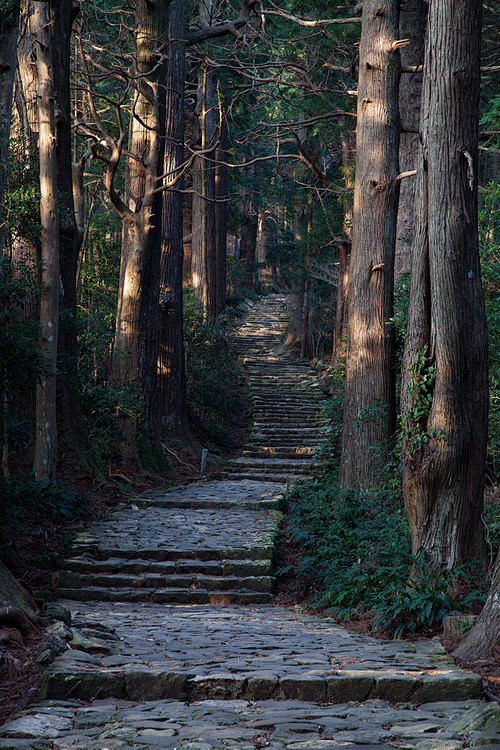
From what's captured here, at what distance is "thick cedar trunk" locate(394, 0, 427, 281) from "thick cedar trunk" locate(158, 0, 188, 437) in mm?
5650

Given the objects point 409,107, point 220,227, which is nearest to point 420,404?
point 409,107

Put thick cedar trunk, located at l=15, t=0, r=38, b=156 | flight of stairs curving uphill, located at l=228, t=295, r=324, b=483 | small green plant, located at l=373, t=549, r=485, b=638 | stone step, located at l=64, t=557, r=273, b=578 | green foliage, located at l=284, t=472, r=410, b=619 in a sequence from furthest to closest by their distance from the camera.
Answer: flight of stairs curving uphill, located at l=228, t=295, r=324, b=483 → thick cedar trunk, located at l=15, t=0, r=38, b=156 → stone step, located at l=64, t=557, r=273, b=578 → green foliage, located at l=284, t=472, r=410, b=619 → small green plant, located at l=373, t=549, r=485, b=638

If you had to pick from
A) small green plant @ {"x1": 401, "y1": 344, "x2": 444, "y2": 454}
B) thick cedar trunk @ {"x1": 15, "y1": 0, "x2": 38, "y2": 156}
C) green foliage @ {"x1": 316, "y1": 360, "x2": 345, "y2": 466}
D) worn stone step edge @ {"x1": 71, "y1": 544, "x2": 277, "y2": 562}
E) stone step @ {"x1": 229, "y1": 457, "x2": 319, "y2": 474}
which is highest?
thick cedar trunk @ {"x1": 15, "y1": 0, "x2": 38, "y2": 156}

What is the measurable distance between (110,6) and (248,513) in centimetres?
1414

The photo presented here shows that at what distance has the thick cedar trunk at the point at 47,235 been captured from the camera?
9.34 m

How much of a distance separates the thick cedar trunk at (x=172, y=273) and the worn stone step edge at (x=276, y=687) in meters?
11.6

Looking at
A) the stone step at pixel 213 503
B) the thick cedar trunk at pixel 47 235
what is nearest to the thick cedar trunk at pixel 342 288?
the stone step at pixel 213 503

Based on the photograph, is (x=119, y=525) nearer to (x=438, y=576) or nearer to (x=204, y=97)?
(x=438, y=576)

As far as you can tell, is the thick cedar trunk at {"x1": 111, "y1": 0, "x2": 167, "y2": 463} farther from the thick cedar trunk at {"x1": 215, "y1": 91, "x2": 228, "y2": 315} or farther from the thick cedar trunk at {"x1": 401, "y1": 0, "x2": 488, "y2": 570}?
the thick cedar trunk at {"x1": 215, "y1": 91, "x2": 228, "y2": 315}

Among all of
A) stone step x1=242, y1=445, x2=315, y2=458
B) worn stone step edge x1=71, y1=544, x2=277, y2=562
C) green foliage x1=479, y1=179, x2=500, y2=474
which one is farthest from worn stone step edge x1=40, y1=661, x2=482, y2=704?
stone step x1=242, y1=445, x2=315, y2=458

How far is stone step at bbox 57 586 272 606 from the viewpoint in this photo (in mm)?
7602

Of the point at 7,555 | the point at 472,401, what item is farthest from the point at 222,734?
the point at 7,555

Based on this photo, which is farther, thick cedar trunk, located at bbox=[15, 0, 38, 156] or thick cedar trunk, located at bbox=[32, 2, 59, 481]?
thick cedar trunk, located at bbox=[15, 0, 38, 156]

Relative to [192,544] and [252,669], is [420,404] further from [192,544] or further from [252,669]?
[192,544]
